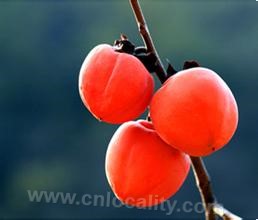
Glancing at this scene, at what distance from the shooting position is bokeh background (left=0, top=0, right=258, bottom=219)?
7.77 metres

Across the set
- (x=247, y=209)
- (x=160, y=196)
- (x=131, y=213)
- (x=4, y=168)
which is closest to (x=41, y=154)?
(x=4, y=168)

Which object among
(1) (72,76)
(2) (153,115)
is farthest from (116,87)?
(1) (72,76)

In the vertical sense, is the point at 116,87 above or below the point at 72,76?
above

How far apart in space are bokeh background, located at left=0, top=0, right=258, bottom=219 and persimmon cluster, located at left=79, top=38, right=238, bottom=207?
656 cm

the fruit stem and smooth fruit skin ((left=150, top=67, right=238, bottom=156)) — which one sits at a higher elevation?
the fruit stem

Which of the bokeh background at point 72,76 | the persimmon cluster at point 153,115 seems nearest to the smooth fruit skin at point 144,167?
the persimmon cluster at point 153,115

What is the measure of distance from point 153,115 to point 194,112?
0.05 meters

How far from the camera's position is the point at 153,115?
34.3 inches

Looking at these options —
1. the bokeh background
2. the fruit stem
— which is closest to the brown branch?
the fruit stem

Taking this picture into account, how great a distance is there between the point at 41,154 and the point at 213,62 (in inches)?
113

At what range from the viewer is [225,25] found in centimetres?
797

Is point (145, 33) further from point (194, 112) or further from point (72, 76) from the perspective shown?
point (72, 76)

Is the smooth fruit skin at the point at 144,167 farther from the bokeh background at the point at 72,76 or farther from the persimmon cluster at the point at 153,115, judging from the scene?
the bokeh background at the point at 72,76

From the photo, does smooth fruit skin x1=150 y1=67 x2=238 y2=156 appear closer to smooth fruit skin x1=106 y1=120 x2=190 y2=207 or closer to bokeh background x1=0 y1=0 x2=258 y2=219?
smooth fruit skin x1=106 y1=120 x2=190 y2=207
